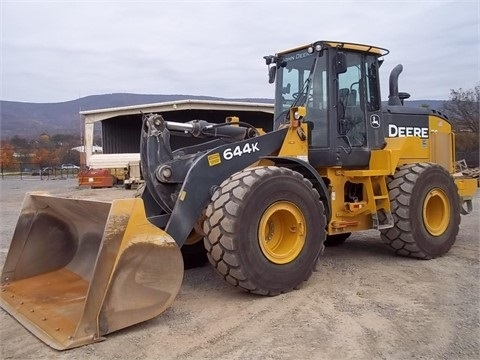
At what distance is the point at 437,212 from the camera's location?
272 inches

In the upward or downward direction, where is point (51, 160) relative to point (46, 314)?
upward

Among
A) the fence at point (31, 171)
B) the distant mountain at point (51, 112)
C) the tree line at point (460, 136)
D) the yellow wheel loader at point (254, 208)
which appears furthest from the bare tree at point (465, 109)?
the distant mountain at point (51, 112)

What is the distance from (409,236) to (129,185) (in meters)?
17.4

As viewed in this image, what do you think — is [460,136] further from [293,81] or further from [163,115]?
[293,81]

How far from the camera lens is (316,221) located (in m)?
5.21

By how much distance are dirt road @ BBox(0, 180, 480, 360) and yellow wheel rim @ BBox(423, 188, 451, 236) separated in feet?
2.96

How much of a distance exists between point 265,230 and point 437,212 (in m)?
3.00

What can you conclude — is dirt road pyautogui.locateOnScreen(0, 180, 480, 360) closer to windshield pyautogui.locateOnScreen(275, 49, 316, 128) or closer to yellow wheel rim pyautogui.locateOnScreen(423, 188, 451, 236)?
yellow wheel rim pyautogui.locateOnScreen(423, 188, 451, 236)

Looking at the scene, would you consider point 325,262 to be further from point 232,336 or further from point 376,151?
point 232,336

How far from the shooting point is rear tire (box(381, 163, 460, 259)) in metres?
6.32

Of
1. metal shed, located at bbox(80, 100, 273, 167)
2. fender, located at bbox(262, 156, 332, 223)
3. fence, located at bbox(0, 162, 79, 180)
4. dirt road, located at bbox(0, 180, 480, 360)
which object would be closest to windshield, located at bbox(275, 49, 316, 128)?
fender, located at bbox(262, 156, 332, 223)

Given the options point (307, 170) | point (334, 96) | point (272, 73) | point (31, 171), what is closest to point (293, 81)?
point (272, 73)

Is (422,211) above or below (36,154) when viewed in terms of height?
below

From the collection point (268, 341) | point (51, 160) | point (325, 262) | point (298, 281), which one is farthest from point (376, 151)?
point (51, 160)
